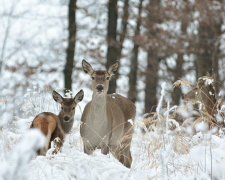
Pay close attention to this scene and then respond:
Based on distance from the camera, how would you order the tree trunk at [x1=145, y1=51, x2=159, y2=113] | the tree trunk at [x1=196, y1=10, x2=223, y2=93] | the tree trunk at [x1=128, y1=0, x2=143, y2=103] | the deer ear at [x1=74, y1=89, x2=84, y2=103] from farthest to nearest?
the tree trunk at [x1=128, y1=0, x2=143, y2=103], the tree trunk at [x1=145, y1=51, x2=159, y2=113], the tree trunk at [x1=196, y1=10, x2=223, y2=93], the deer ear at [x1=74, y1=89, x2=84, y2=103]

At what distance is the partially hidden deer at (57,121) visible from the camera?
4570 mm

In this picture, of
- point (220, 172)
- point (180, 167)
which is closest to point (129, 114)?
point (180, 167)

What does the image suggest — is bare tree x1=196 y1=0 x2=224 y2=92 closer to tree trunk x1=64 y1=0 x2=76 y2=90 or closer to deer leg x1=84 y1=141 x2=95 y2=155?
tree trunk x1=64 y1=0 x2=76 y2=90

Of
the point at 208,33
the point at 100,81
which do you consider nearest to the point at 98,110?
the point at 100,81

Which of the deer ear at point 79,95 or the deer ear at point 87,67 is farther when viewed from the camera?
the deer ear at point 79,95

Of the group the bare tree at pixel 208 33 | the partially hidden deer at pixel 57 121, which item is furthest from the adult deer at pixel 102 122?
the bare tree at pixel 208 33

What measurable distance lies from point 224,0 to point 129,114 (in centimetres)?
860

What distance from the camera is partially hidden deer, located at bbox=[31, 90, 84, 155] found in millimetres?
4570

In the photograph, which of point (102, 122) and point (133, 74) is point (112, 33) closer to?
point (133, 74)

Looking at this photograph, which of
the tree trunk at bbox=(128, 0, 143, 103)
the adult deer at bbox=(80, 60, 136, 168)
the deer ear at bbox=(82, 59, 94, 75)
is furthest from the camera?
the tree trunk at bbox=(128, 0, 143, 103)

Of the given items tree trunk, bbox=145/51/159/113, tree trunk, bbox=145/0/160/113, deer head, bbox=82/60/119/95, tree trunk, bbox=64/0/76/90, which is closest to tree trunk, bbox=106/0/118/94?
tree trunk, bbox=64/0/76/90

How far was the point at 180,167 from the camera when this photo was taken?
336 centimetres

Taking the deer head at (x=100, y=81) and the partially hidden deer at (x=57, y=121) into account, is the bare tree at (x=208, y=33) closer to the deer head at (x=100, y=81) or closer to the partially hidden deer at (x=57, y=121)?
the deer head at (x=100, y=81)

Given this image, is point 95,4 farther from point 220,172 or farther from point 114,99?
point 220,172
